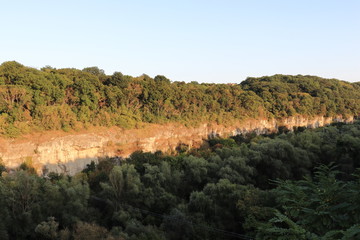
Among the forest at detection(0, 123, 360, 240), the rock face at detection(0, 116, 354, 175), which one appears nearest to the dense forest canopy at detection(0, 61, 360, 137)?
the rock face at detection(0, 116, 354, 175)

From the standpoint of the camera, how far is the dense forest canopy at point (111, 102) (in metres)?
33.2

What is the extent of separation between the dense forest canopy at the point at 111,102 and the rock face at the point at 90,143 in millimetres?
1220

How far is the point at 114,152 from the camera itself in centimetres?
3928

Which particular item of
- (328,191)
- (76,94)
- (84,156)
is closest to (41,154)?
(84,156)

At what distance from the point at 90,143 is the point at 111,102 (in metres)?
7.46

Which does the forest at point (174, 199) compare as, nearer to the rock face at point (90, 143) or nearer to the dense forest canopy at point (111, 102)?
the rock face at point (90, 143)

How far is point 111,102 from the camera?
41.9 meters

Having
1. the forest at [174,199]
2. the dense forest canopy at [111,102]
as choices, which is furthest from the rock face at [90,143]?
the forest at [174,199]

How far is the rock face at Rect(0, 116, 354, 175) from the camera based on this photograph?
31.5 meters

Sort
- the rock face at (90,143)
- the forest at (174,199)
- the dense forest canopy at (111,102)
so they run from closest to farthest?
the forest at (174,199) → the rock face at (90,143) → the dense forest canopy at (111,102)

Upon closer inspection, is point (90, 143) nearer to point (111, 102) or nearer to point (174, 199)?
point (111, 102)

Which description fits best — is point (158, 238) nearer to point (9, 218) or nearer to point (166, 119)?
point (9, 218)

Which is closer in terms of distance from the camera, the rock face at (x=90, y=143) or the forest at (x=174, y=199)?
the forest at (x=174, y=199)

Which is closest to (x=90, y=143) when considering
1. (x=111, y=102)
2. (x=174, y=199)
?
(x=111, y=102)
